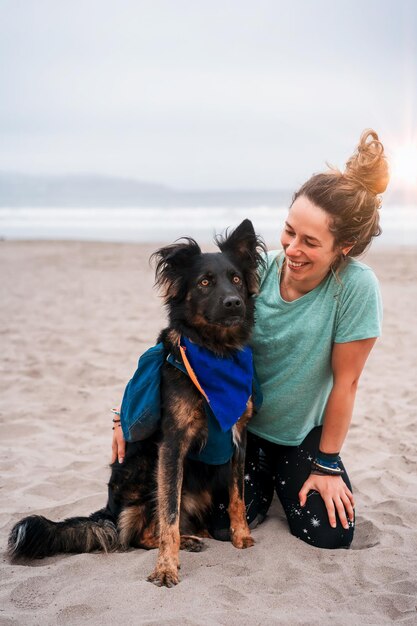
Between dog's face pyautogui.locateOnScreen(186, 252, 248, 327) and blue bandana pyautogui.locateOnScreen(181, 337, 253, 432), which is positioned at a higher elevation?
dog's face pyautogui.locateOnScreen(186, 252, 248, 327)

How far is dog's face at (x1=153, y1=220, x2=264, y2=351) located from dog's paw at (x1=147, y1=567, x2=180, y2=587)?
3.62 feet

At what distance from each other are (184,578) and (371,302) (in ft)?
5.41

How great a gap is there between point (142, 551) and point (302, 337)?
1419 mm

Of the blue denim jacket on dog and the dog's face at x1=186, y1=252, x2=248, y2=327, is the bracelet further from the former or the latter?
the dog's face at x1=186, y1=252, x2=248, y2=327

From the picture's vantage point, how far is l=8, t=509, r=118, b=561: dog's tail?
3.06 m

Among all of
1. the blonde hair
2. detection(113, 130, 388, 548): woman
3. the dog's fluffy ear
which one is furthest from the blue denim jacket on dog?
the blonde hair

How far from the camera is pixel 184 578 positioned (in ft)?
9.55

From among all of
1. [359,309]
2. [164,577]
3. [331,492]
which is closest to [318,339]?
[359,309]

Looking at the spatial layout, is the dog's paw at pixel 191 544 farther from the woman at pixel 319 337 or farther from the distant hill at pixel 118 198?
the distant hill at pixel 118 198

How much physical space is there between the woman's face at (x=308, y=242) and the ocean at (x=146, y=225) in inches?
634

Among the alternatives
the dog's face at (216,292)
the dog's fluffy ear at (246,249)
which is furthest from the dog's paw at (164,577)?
the dog's fluffy ear at (246,249)

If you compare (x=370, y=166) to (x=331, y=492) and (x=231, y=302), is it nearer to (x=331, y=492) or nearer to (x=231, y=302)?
(x=231, y=302)

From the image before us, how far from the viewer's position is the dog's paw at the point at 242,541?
3.26m

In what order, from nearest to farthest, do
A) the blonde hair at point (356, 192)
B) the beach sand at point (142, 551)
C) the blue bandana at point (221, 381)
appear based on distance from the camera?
1. the beach sand at point (142, 551)
2. the blue bandana at point (221, 381)
3. the blonde hair at point (356, 192)
